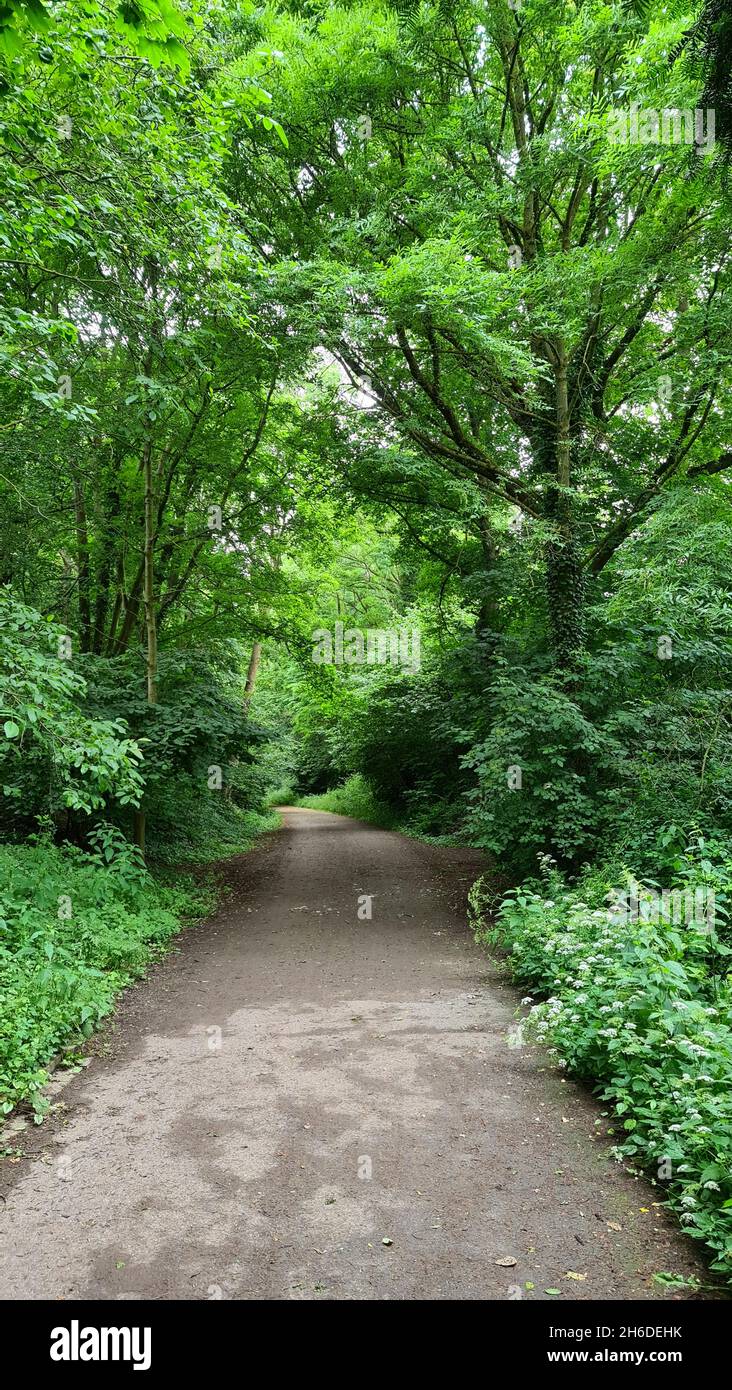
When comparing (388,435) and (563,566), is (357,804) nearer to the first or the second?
(388,435)

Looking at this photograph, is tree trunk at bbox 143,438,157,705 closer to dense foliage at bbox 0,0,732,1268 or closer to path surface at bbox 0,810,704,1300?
dense foliage at bbox 0,0,732,1268

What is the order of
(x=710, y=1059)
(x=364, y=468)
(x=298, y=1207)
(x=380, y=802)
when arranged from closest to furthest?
(x=298, y=1207), (x=710, y=1059), (x=364, y=468), (x=380, y=802)

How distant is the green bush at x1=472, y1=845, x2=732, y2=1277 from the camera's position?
343 centimetres

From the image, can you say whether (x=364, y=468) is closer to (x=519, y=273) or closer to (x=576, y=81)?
(x=519, y=273)

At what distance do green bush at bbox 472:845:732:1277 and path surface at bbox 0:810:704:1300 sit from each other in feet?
0.67

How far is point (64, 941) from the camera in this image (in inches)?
267

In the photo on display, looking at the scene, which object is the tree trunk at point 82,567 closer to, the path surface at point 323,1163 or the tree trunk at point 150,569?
the tree trunk at point 150,569

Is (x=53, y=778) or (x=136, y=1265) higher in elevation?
(x=53, y=778)

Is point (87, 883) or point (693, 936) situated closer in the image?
point (693, 936)

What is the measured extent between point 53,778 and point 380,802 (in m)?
17.7

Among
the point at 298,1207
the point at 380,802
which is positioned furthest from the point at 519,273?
the point at 380,802

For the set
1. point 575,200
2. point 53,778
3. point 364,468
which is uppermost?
point 575,200

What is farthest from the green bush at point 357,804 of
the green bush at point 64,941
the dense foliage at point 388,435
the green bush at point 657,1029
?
the green bush at point 657,1029

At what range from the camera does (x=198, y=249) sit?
267 inches
